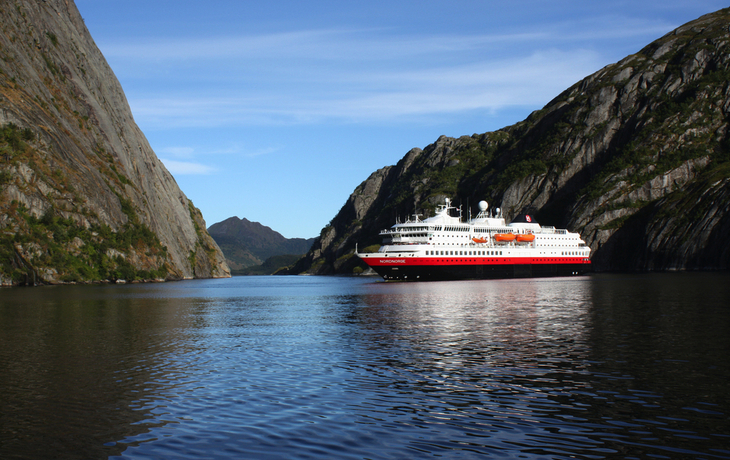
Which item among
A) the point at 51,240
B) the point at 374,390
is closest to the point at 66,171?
the point at 51,240

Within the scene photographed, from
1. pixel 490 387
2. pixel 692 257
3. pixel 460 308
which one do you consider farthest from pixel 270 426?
Result: pixel 692 257

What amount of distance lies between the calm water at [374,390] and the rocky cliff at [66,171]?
94.8 metres

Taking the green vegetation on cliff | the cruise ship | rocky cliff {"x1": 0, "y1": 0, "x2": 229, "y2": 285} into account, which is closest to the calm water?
the cruise ship

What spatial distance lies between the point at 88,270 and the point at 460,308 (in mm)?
109480

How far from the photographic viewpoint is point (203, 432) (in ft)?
55.8

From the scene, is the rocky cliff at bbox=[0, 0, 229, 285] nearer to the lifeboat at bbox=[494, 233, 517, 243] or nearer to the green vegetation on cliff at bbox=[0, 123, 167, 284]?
the green vegetation on cliff at bbox=[0, 123, 167, 284]

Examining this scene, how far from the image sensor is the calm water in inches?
621

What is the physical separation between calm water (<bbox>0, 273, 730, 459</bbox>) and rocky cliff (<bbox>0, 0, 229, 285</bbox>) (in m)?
94.8

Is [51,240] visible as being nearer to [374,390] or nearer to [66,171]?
[66,171]

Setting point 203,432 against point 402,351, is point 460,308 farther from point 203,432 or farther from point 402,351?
point 203,432

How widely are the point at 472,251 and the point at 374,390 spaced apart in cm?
11379

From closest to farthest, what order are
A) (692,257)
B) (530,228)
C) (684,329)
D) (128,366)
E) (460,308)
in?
(128,366) → (684,329) → (460,308) → (530,228) → (692,257)

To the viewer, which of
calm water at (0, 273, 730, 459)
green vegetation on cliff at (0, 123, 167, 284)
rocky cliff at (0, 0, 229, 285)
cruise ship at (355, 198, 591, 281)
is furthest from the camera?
rocky cliff at (0, 0, 229, 285)

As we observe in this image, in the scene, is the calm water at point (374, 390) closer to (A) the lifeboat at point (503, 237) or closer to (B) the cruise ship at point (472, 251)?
(B) the cruise ship at point (472, 251)
